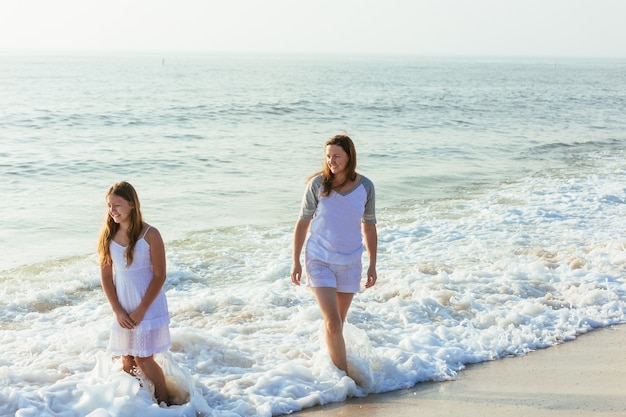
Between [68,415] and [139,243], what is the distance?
1341 millimetres

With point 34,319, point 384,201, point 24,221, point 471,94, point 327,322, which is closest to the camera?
point 327,322

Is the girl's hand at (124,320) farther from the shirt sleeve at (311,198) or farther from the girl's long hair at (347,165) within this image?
the girl's long hair at (347,165)

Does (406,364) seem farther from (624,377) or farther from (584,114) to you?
(584,114)

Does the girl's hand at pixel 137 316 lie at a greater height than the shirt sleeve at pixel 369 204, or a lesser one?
lesser

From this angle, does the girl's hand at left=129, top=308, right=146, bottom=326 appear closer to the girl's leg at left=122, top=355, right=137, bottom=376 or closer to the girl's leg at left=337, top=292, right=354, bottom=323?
the girl's leg at left=122, top=355, right=137, bottom=376

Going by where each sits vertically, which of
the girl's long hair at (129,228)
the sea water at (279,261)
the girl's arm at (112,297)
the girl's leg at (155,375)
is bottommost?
the sea water at (279,261)

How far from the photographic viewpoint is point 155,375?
5281 mm

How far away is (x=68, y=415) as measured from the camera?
17.0 ft

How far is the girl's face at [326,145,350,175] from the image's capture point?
17.9ft

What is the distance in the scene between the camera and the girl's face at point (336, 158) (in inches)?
215

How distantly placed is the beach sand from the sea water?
0.55 ft

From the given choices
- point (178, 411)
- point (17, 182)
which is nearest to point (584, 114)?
point (17, 182)

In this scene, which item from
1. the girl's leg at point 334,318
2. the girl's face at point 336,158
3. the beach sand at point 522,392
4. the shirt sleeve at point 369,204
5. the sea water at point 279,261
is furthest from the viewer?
the sea water at point 279,261

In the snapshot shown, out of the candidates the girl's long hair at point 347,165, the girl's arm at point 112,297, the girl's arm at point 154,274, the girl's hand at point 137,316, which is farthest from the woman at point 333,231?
the girl's arm at point 112,297
